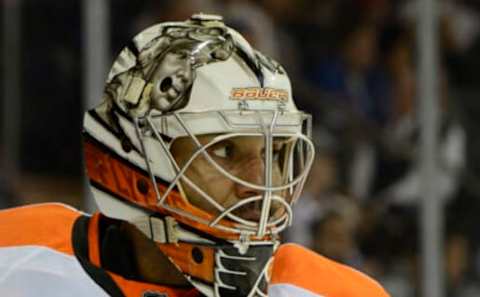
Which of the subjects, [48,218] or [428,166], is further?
[428,166]

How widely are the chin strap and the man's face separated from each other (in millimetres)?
51

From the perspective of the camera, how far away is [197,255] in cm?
241

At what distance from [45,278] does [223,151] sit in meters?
0.35

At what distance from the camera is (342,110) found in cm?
478

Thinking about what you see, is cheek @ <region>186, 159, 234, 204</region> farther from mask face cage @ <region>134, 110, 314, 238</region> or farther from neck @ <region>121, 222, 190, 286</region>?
neck @ <region>121, 222, 190, 286</region>

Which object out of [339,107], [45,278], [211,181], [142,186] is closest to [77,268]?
[45,278]

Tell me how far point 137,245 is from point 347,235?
2.18 metres

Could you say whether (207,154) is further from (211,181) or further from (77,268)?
(77,268)

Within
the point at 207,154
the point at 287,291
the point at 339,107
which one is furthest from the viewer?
the point at 339,107

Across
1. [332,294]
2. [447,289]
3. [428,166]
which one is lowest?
[447,289]

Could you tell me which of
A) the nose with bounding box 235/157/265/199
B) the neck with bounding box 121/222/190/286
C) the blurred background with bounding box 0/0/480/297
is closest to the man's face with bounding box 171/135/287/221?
the nose with bounding box 235/157/265/199

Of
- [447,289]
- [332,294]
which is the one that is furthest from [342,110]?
[332,294]

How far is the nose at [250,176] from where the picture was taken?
2379 millimetres

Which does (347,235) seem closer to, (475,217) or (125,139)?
(475,217)
